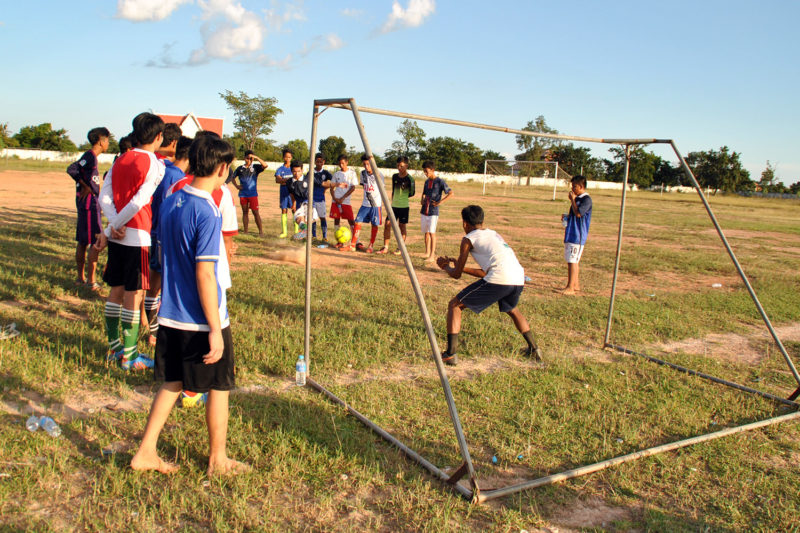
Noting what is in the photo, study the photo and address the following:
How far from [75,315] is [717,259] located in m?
13.3

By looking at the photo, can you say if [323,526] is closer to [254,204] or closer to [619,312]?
[619,312]

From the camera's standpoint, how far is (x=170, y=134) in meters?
4.90

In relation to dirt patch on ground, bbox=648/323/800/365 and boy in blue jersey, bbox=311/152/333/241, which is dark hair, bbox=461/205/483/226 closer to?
dirt patch on ground, bbox=648/323/800/365

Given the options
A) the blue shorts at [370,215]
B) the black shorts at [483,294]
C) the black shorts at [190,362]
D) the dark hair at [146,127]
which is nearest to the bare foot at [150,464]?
the black shorts at [190,362]

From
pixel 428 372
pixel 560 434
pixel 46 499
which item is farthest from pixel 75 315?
pixel 560 434

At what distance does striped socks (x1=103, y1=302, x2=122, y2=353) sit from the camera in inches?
183

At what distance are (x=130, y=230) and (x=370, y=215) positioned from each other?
726 cm

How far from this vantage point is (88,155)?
22.7 feet

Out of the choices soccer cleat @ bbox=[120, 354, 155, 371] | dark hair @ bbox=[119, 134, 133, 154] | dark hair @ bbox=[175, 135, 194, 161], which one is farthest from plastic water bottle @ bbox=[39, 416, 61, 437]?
dark hair @ bbox=[119, 134, 133, 154]

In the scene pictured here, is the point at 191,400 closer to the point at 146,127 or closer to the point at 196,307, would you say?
the point at 196,307


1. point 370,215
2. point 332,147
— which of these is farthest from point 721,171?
point 370,215

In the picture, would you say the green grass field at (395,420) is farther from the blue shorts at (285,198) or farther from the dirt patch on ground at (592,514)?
the blue shorts at (285,198)

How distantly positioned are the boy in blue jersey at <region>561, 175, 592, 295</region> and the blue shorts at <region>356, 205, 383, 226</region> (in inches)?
159

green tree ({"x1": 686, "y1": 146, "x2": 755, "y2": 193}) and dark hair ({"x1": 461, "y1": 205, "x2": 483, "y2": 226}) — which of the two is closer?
dark hair ({"x1": 461, "y1": 205, "x2": 483, "y2": 226})
